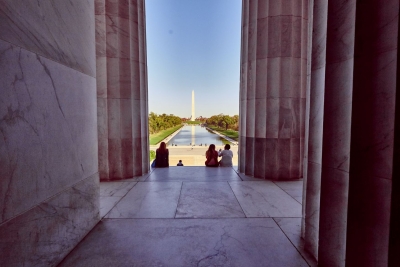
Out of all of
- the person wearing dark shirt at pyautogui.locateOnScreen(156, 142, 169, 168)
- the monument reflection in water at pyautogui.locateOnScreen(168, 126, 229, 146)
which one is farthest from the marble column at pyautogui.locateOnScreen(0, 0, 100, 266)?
the monument reflection in water at pyautogui.locateOnScreen(168, 126, 229, 146)

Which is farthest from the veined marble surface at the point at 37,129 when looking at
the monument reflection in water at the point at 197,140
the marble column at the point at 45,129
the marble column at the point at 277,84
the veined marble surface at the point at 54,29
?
the monument reflection in water at the point at 197,140

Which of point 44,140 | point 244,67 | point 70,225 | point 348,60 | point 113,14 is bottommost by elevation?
point 70,225

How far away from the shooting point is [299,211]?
6039 mm

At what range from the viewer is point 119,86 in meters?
9.66

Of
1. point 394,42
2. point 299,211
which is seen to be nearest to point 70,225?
point 299,211

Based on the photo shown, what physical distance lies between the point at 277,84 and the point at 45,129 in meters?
8.37

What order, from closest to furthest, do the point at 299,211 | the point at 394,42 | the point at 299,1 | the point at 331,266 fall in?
the point at 394,42
the point at 331,266
the point at 299,211
the point at 299,1

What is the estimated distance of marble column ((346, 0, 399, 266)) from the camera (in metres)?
2.92

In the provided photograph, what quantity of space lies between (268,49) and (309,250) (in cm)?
772

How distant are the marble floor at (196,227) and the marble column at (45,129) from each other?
80cm

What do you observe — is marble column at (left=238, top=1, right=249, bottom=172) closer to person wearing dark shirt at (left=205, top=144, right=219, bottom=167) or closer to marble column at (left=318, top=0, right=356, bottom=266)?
person wearing dark shirt at (left=205, top=144, right=219, bottom=167)

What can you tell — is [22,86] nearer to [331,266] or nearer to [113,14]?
[331,266]

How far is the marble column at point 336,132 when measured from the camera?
131 inches

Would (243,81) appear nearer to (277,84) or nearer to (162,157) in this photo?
(277,84)
